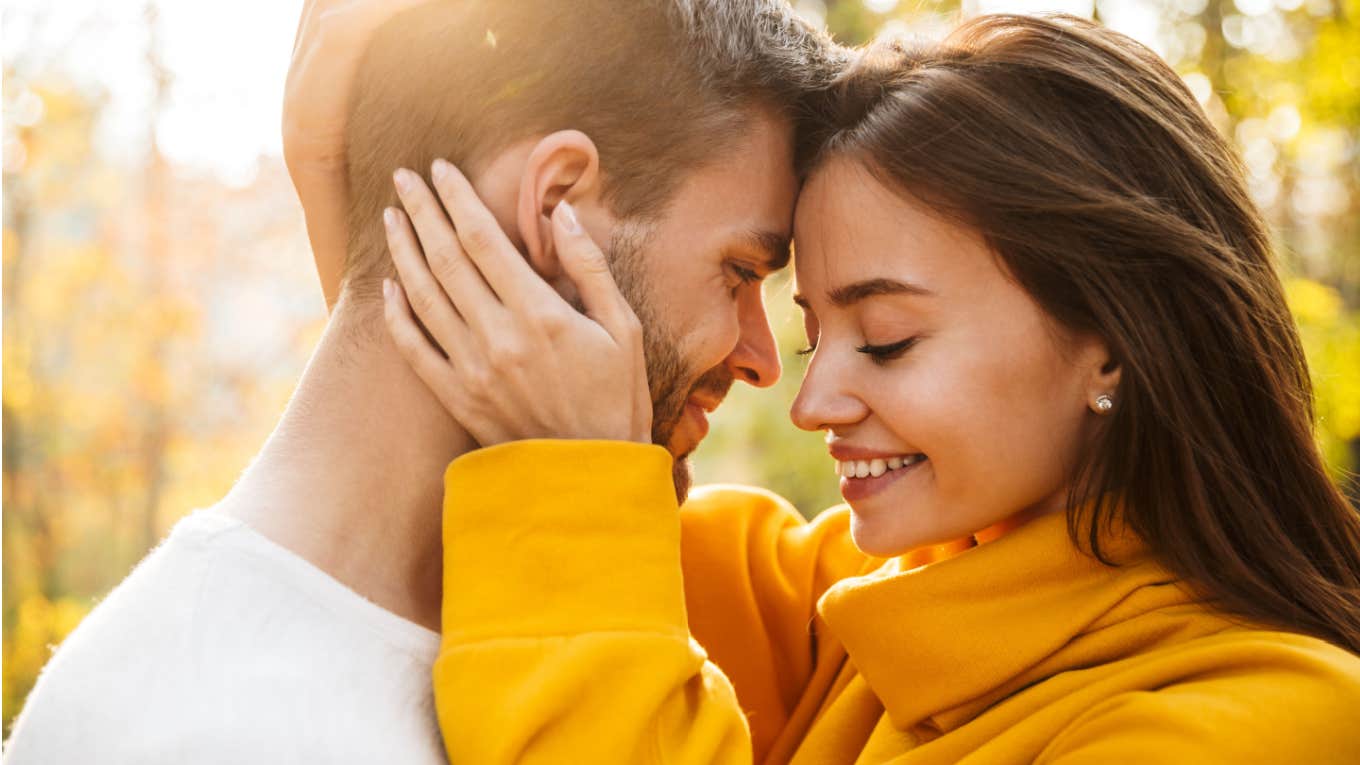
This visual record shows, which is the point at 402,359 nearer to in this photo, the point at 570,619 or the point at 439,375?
the point at 439,375

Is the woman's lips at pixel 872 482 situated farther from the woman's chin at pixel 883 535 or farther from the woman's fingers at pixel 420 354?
the woman's fingers at pixel 420 354

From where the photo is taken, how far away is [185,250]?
10.9 metres

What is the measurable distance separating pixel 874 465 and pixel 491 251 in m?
0.71

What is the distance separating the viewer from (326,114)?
201 centimetres

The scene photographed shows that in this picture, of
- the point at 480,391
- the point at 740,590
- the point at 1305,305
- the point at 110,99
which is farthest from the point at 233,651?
the point at 110,99

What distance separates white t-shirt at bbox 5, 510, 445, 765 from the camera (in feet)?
4.98

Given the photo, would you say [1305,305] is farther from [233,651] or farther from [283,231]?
[283,231]

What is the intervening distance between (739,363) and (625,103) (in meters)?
0.51

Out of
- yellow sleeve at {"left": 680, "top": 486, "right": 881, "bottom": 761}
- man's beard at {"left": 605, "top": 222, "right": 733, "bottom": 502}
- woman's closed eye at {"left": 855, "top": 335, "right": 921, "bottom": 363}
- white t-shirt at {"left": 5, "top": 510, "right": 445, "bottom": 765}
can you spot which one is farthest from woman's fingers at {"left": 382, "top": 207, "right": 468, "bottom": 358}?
yellow sleeve at {"left": 680, "top": 486, "right": 881, "bottom": 761}

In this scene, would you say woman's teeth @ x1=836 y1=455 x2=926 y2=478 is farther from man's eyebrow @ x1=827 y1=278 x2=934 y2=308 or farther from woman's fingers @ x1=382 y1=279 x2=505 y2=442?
woman's fingers @ x1=382 y1=279 x2=505 y2=442

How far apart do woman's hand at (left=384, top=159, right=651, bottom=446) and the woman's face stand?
0.36 metres

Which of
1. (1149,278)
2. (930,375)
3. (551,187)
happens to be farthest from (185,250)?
(1149,278)

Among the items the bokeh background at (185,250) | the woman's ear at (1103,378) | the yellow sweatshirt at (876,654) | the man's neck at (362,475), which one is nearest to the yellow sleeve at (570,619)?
the yellow sweatshirt at (876,654)

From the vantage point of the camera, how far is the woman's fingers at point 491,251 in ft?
5.86
